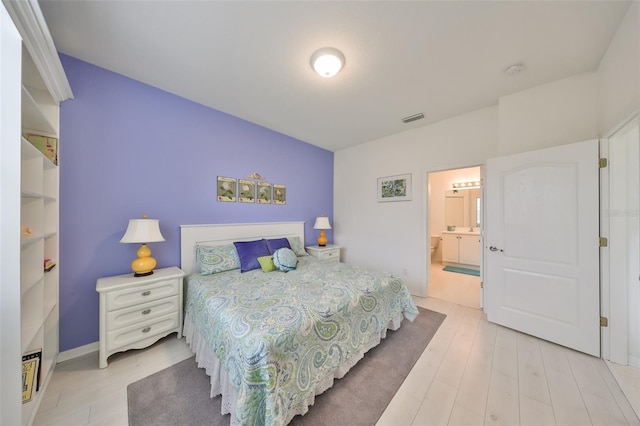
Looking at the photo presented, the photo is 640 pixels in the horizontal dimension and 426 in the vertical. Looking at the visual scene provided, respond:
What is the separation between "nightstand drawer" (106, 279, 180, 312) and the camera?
178 centimetres

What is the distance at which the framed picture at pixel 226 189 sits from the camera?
2.85m

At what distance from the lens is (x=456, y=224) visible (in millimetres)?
5828

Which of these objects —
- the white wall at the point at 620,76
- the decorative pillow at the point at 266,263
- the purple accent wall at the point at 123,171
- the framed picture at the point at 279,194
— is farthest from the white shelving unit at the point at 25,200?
the white wall at the point at 620,76

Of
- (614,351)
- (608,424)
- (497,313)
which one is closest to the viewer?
(608,424)

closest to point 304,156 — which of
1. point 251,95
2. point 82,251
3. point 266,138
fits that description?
point 266,138

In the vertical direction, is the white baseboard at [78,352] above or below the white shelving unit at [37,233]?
below

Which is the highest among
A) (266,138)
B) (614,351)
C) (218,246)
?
(266,138)

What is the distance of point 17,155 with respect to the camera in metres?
0.97

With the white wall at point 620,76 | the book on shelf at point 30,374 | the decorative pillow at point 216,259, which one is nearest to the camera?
the book on shelf at point 30,374

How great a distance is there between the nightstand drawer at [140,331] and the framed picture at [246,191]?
158cm

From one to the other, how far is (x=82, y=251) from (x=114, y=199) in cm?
52

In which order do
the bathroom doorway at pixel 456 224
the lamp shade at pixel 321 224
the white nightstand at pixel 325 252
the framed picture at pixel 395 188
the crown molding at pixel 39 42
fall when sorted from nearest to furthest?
the crown molding at pixel 39 42, the framed picture at pixel 395 188, the white nightstand at pixel 325 252, the lamp shade at pixel 321 224, the bathroom doorway at pixel 456 224

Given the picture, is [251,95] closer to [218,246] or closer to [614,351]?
[218,246]

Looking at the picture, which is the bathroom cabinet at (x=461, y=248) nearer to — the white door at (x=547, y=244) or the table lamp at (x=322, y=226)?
the white door at (x=547, y=244)
